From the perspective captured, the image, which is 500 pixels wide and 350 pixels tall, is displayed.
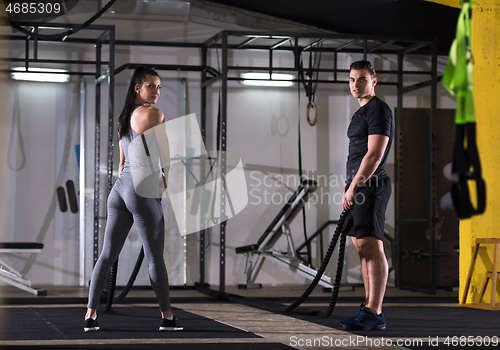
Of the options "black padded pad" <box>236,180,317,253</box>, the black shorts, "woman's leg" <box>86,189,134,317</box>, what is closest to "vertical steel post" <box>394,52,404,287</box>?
"black padded pad" <box>236,180,317,253</box>

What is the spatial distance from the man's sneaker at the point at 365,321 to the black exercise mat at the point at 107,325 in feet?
1.98

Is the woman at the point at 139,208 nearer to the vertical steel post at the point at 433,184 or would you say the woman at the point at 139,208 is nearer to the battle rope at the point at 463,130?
the battle rope at the point at 463,130

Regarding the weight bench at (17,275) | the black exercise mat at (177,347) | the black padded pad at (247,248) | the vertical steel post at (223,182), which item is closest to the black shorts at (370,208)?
the black exercise mat at (177,347)

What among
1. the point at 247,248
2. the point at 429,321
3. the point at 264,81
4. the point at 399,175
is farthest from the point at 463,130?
the point at 264,81

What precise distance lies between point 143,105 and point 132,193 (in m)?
0.52

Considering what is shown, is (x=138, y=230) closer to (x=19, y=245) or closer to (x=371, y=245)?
(x=371, y=245)

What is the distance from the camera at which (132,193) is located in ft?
11.0

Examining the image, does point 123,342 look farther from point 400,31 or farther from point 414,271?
point 400,31

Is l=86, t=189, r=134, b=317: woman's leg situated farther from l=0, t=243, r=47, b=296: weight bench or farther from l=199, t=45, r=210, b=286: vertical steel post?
l=199, t=45, r=210, b=286: vertical steel post

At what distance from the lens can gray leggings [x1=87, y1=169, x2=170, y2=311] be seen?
3.36m

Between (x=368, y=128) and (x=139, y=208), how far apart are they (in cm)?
141

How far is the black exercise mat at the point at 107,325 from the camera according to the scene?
3391 millimetres

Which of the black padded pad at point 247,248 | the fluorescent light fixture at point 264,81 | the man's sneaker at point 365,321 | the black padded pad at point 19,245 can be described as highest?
the fluorescent light fixture at point 264,81

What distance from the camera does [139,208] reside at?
3.35 metres
